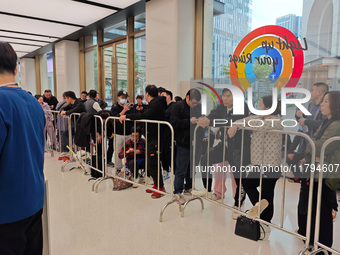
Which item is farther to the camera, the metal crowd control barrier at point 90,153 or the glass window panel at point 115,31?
the glass window panel at point 115,31

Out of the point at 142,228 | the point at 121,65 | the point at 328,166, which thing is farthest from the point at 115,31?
the point at 328,166

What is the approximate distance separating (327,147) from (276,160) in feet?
1.74

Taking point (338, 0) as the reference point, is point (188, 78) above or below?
below

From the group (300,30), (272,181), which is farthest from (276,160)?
(300,30)

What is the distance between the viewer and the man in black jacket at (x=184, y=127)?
10.3ft

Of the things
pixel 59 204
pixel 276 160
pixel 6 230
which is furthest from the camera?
pixel 59 204

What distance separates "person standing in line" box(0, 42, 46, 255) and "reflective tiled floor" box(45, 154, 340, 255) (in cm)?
107

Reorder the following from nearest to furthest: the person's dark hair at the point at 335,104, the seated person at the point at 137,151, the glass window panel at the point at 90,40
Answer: the person's dark hair at the point at 335,104 < the seated person at the point at 137,151 < the glass window panel at the point at 90,40

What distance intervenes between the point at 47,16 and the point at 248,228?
7023mm

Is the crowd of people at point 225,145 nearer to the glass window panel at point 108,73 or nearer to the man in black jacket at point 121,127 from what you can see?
the man in black jacket at point 121,127

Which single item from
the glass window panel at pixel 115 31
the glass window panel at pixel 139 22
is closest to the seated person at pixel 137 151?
the glass window panel at pixel 139 22

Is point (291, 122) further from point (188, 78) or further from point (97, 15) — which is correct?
point (97, 15)

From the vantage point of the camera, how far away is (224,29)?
5031 millimetres

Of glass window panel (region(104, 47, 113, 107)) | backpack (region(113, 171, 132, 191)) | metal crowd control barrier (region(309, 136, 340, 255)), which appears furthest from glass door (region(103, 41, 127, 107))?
metal crowd control barrier (region(309, 136, 340, 255))
